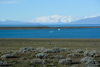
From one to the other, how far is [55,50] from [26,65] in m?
6.41

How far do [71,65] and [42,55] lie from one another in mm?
3309

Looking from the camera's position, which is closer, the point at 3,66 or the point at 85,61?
the point at 3,66

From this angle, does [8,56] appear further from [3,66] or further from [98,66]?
[98,66]

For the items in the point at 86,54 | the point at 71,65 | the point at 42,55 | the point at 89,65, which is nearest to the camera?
the point at 89,65

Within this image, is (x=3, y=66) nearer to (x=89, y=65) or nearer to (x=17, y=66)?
(x=17, y=66)

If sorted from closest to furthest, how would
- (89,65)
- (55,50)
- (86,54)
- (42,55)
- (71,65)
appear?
(89,65)
(71,65)
(42,55)
(86,54)
(55,50)

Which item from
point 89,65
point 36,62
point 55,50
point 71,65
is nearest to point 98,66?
point 89,65

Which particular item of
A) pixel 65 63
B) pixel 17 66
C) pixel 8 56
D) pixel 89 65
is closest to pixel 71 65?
pixel 65 63

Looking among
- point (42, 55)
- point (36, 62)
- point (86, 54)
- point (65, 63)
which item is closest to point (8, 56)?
point (42, 55)

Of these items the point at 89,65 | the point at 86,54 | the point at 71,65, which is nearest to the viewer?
the point at 89,65

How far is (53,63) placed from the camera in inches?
527

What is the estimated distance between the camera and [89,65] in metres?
12.0

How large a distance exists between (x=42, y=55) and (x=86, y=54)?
3.61 meters

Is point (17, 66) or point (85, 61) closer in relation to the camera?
point (17, 66)
